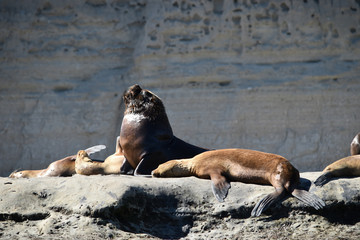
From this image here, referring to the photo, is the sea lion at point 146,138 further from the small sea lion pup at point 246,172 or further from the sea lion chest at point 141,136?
the small sea lion pup at point 246,172

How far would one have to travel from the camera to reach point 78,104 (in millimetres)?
11281

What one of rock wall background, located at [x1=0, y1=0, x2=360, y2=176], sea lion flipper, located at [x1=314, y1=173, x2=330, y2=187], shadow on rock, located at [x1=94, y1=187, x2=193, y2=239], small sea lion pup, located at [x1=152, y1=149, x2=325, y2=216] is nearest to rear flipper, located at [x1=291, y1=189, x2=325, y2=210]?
small sea lion pup, located at [x1=152, y1=149, x2=325, y2=216]

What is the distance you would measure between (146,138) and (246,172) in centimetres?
152

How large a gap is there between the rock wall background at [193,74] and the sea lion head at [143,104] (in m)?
4.72

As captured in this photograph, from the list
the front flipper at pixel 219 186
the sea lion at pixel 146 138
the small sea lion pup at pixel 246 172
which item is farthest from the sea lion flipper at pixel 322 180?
the sea lion at pixel 146 138

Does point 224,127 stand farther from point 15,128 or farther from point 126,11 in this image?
point 15,128

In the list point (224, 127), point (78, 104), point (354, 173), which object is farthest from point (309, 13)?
point (354, 173)

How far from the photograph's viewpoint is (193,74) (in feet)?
36.3

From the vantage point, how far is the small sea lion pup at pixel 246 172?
4.27 meters

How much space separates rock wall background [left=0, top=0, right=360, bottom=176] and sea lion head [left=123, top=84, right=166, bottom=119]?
4.72 metres

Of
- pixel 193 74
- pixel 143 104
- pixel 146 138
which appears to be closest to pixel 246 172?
pixel 146 138

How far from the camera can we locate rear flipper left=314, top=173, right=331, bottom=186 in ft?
15.1

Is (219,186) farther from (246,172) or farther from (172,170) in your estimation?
(172,170)

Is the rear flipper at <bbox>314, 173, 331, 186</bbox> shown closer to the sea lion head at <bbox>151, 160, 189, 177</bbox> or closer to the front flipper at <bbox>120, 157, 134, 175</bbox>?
the sea lion head at <bbox>151, 160, 189, 177</bbox>
